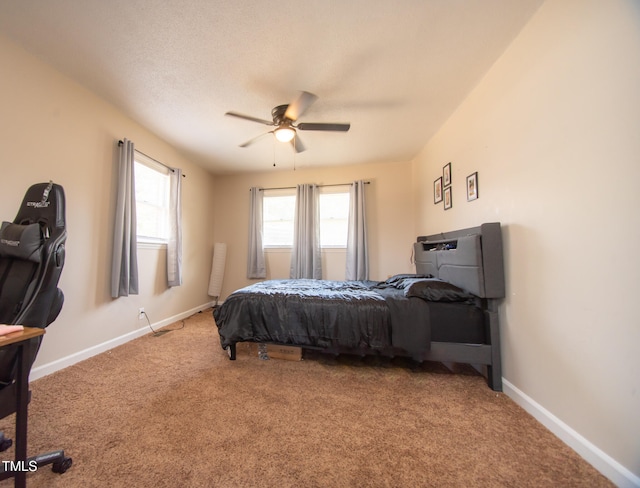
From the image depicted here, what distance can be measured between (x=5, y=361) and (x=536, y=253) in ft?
8.99

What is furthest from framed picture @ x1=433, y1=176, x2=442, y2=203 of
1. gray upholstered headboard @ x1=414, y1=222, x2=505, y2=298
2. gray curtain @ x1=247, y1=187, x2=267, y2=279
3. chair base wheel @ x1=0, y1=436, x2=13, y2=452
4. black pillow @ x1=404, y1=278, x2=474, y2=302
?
chair base wheel @ x1=0, y1=436, x2=13, y2=452

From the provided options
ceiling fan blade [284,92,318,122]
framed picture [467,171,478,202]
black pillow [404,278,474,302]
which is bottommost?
black pillow [404,278,474,302]

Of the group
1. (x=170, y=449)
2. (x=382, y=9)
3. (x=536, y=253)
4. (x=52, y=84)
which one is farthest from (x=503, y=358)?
(x=52, y=84)

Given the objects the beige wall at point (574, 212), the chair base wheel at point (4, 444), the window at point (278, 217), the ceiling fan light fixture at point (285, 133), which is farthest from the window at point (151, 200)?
the beige wall at point (574, 212)

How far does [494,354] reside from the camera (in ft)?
5.68

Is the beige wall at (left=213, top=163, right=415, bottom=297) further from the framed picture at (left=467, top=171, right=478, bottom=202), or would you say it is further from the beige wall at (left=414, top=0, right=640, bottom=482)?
the beige wall at (left=414, top=0, right=640, bottom=482)

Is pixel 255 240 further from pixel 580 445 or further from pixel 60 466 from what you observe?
pixel 580 445

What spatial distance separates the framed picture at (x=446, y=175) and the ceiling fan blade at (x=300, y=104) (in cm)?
174

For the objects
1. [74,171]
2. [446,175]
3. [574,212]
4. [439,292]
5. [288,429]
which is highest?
[446,175]

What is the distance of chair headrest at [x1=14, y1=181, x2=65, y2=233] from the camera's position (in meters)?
1.21

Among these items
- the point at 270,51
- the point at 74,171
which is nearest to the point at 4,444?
the point at 74,171

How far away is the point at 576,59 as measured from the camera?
1.22 metres

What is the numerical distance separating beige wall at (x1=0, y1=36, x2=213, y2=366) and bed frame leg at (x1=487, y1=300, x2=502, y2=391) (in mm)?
3594

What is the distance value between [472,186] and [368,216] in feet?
6.37
